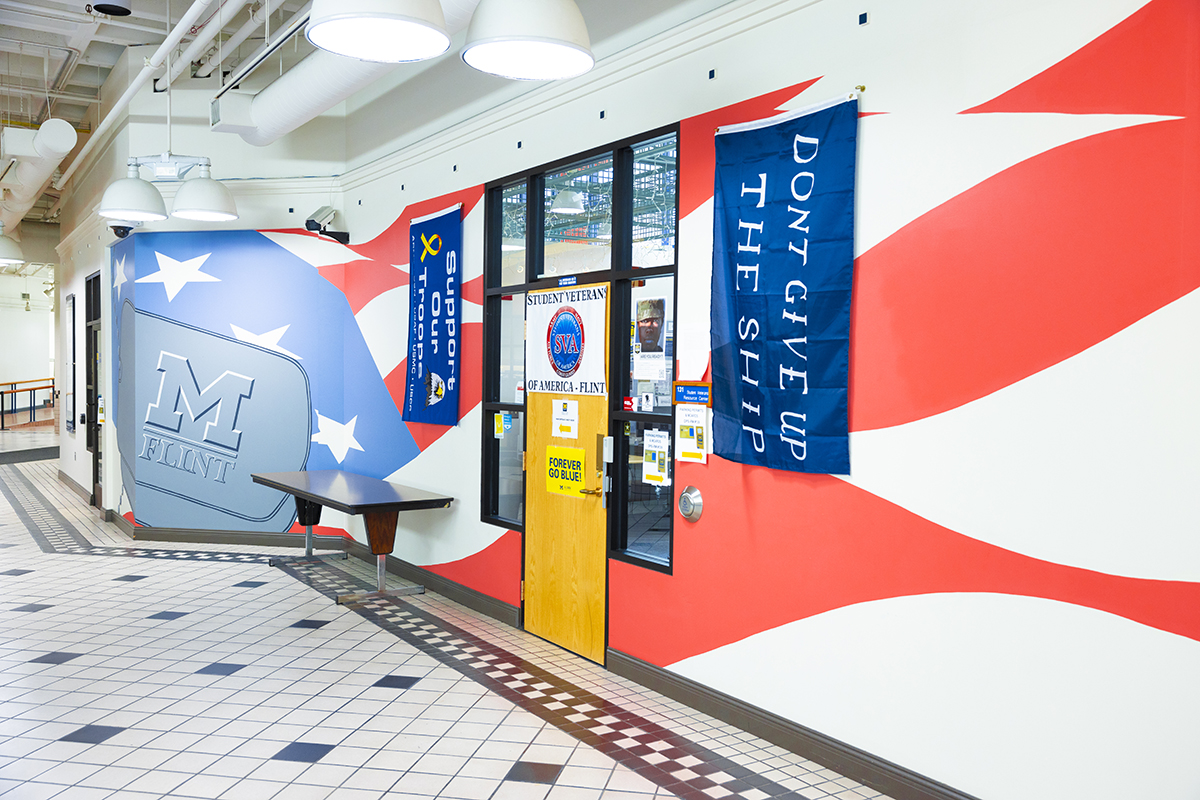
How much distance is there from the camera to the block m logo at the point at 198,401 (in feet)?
26.0

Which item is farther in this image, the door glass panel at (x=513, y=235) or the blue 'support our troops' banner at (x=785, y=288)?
the door glass panel at (x=513, y=235)

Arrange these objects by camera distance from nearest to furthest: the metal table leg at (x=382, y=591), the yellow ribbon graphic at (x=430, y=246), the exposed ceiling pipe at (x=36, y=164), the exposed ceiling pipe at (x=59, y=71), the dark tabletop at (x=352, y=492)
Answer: the dark tabletop at (x=352, y=492), the metal table leg at (x=382, y=591), the yellow ribbon graphic at (x=430, y=246), the exposed ceiling pipe at (x=36, y=164), the exposed ceiling pipe at (x=59, y=71)

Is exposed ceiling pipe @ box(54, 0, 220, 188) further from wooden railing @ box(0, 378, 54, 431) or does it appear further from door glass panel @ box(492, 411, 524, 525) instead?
wooden railing @ box(0, 378, 54, 431)

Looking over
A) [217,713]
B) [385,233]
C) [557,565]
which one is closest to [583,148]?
[557,565]

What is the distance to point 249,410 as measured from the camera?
7.91 m

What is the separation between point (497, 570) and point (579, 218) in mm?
2263

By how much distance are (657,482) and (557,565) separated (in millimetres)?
965

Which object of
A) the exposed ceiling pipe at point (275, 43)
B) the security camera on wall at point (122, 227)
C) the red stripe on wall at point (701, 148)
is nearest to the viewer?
the red stripe on wall at point (701, 148)

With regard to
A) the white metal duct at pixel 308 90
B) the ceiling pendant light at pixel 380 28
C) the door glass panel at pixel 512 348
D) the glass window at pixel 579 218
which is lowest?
the door glass panel at pixel 512 348

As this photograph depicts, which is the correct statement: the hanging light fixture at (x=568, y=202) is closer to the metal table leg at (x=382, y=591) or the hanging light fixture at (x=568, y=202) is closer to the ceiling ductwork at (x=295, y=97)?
the ceiling ductwork at (x=295, y=97)

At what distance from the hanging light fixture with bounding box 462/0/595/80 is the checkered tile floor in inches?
104

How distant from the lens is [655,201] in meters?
4.38

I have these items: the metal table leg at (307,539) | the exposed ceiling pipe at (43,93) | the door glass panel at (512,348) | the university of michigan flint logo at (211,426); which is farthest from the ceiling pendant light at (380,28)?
the exposed ceiling pipe at (43,93)

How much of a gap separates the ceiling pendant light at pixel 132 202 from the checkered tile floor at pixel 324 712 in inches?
109
